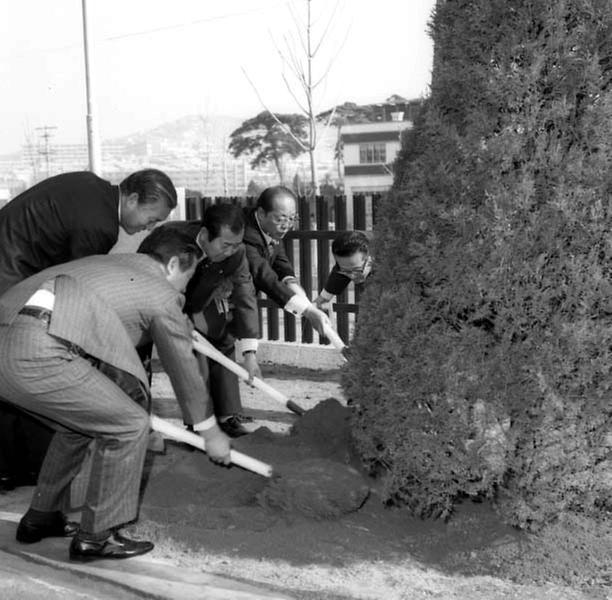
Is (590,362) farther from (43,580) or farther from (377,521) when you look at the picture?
(43,580)

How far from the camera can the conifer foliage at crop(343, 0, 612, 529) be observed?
294 cm

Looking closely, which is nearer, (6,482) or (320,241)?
(6,482)

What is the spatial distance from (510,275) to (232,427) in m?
2.76

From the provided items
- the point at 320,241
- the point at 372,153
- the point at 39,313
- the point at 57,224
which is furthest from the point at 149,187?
the point at 372,153

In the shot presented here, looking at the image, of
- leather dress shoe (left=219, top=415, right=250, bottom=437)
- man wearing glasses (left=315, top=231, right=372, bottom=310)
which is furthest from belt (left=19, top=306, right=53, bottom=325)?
man wearing glasses (left=315, top=231, right=372, bottom=310)

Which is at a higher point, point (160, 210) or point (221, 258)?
point (160, 210)

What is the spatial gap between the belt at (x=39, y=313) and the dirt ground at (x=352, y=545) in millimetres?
1116

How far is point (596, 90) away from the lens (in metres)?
2.94

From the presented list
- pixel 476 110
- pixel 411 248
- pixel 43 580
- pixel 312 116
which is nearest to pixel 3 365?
pixel 43 580

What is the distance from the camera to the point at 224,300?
519 cm

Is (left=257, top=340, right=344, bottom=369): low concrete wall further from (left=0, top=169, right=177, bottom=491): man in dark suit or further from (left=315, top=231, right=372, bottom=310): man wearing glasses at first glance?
(left=0, top=169, right=177, bottom=491): man in dark suit

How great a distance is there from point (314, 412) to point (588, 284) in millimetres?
1983

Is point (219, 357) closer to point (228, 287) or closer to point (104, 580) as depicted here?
point (228, 287)

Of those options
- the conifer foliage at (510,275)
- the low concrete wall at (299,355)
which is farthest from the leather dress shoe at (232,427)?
the low concrete wall at (299,355)
